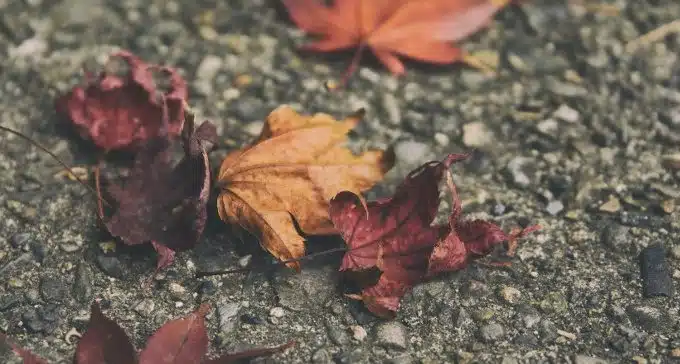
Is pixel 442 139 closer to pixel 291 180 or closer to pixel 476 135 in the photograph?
pixel 476 135

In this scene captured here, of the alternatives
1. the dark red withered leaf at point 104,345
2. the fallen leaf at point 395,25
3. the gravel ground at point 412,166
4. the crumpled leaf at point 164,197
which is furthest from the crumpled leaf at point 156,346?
the fallen leaf at point 395,25

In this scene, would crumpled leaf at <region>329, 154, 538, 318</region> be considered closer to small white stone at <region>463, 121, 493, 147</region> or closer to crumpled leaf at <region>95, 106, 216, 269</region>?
crumpled leaf at <region>95, 106, 216, 269</region>

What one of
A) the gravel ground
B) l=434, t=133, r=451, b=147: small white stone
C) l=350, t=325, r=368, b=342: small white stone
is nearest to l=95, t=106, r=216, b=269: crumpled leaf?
the gravel ground

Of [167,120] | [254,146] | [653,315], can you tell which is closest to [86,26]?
[167,120]

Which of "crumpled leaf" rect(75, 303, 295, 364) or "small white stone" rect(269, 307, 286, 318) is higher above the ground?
"crumpled leaf" rect(75, 303, 295, 364)

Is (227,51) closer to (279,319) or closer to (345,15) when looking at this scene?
(345,15)

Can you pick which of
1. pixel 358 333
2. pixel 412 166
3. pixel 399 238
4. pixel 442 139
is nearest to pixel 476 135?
pixel 442 139

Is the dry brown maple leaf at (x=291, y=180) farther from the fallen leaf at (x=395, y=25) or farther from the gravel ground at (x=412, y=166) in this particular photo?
the fallen leaf at (x=395, y=25)
